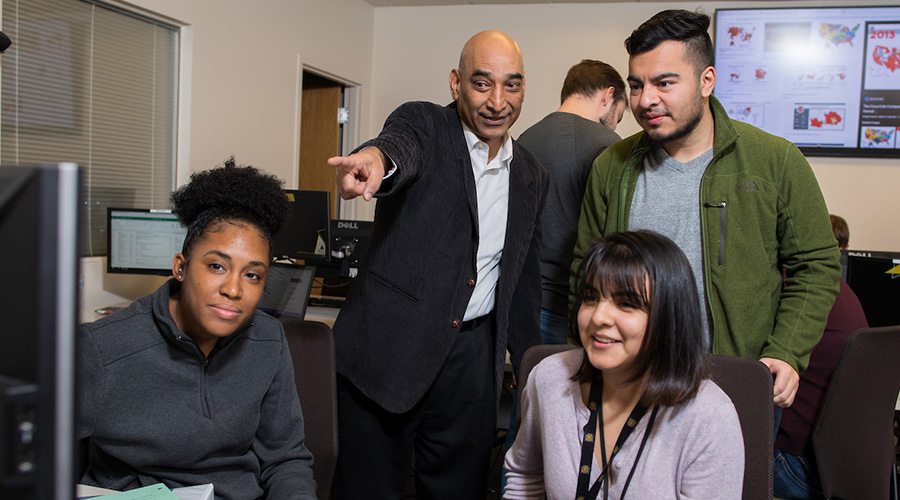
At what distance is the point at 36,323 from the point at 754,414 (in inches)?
49.9

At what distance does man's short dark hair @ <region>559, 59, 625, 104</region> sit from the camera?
8.04 ft

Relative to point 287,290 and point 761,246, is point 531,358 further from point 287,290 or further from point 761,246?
point 287,290

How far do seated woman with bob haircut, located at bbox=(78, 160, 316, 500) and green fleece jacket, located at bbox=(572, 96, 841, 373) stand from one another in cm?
94

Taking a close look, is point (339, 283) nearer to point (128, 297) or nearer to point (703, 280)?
point (128, 297)

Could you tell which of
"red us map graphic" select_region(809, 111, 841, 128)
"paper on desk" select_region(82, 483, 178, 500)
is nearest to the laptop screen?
"paper on desk" select_region(82, 483, 178, 500)

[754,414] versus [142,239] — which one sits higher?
[142,239]

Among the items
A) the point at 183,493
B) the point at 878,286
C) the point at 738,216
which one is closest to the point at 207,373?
the point at 183,493

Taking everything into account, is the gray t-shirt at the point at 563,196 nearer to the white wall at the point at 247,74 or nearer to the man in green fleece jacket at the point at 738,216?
the man in green fleece jacket at the point at 738,216

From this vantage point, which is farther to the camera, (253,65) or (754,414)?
(253,65)

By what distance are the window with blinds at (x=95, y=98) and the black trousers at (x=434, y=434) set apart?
1988mm

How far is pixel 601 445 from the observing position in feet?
4.03

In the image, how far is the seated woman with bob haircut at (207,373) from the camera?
4.07 feet

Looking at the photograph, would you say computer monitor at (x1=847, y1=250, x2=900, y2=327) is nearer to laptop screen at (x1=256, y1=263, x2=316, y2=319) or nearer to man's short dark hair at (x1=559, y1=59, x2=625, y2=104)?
man's short dark hair at (x1=559, y1=59, x2=625, y2=104)

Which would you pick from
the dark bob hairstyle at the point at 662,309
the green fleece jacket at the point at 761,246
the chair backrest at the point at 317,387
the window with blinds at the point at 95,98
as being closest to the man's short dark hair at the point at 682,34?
the green fleece jacket at the point at 761,246
